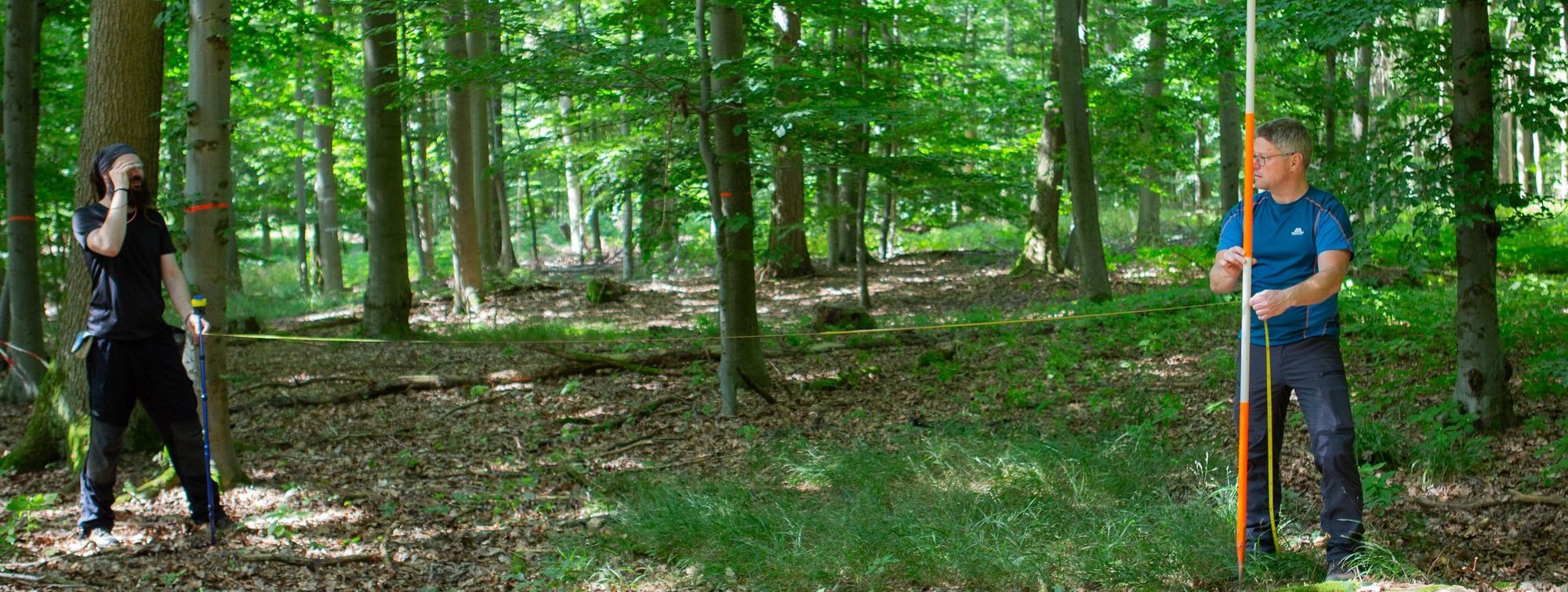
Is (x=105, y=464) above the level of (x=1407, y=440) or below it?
above

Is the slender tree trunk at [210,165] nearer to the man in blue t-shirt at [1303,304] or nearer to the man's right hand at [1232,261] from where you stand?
the man's right hand at [1232,261]

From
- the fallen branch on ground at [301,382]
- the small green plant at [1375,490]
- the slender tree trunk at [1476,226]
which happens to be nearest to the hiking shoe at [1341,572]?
the small green plant at [1375,490]

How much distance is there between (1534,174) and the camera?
21.8 metres

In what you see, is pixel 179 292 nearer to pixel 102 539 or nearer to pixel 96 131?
pixel 102 539

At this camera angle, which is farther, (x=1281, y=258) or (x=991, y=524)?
(x=991, y=524)

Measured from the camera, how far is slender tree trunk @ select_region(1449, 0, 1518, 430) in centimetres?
531

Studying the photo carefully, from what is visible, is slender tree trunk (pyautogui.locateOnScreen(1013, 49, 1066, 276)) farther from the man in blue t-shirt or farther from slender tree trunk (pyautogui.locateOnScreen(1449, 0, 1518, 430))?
the man in blue t-shirt

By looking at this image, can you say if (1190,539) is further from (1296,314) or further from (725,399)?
(725,399)

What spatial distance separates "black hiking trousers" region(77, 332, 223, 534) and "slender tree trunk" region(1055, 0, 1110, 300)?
9661mm

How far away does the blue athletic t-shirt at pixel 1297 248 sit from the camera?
3652 mm

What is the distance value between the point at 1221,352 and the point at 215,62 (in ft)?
24.5

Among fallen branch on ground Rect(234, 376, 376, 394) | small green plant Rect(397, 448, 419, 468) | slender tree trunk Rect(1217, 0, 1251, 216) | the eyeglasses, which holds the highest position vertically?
slender tree trunk Rect(1217, 0, 1251, 216)

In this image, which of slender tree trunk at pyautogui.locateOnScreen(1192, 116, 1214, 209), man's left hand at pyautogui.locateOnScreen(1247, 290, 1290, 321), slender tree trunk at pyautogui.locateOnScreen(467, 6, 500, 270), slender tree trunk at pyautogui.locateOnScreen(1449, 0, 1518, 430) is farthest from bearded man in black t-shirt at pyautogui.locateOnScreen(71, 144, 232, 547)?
slender tree trunk at pyautogui.locateOnScreen(1192, 116, 1214, 209)

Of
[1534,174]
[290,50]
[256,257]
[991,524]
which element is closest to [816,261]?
[256,257]
